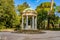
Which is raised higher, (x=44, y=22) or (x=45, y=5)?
(x=45, y=5)

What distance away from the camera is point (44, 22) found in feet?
161

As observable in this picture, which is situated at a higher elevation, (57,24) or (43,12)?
(43,12)

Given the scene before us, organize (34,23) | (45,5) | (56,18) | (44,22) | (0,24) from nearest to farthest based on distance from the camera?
(34,23) → (0,24) → (56,18) → (44,22) → (45,5)

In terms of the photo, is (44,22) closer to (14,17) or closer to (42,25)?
(42,25)

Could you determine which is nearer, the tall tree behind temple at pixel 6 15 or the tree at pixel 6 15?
the tall tree behind temple at pixel 6 15

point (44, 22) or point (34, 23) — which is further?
point (44, 22)

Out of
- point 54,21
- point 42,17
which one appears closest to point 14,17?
point 42,17

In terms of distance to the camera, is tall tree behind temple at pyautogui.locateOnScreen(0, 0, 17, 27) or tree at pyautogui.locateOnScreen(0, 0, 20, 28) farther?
tree at pyautogui.locateOnScreen(0, 0, 20, 28)

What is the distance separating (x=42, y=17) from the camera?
46500 millimetres

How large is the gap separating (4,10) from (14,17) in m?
4.17

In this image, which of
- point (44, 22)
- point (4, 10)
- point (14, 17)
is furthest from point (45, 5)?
point (4, 10)

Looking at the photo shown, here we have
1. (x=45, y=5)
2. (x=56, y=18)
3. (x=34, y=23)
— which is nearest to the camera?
(x=34, y=23)

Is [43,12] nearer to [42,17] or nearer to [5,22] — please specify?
[42,17]

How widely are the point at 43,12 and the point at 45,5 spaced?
7.14m
